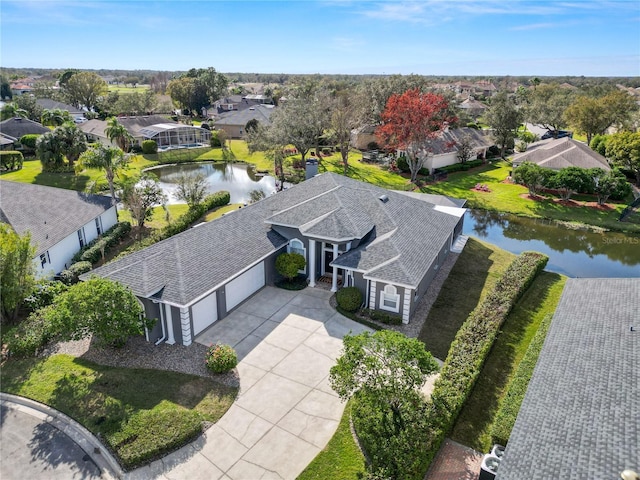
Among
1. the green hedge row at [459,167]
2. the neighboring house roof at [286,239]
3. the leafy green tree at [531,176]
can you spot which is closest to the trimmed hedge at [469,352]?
the neighboring house roof at [286,239]

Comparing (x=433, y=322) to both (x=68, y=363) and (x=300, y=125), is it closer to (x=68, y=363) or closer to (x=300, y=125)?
(x=68, y=363)

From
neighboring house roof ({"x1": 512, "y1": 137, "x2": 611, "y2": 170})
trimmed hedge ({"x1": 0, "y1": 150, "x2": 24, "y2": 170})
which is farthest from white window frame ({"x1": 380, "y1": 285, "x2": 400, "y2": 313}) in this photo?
trimmed hedge ({"x1": 0, "y1": 150, "x2": 24, "y2": 170})

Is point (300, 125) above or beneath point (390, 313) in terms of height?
above

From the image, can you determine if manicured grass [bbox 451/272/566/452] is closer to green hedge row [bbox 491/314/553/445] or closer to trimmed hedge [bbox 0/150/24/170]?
green hedge row [bbox 491/314/553/445]

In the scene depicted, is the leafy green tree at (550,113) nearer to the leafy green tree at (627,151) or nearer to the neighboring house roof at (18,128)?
the leafy green tree at (627,151)

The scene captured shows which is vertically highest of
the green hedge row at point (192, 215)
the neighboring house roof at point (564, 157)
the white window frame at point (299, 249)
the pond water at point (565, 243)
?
the neighboring house roof at point (564, 157)

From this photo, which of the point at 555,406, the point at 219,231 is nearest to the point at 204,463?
the point at 555,406

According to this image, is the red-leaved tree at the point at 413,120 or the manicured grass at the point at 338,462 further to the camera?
the red-leaved tree at the point at 413,120
